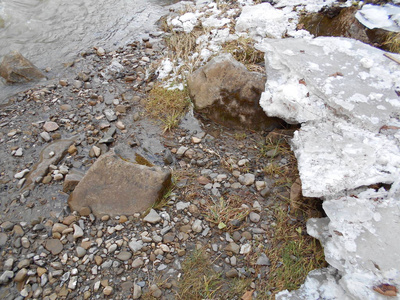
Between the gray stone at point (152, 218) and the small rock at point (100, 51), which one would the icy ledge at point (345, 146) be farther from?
the small rock at point (100, 51)

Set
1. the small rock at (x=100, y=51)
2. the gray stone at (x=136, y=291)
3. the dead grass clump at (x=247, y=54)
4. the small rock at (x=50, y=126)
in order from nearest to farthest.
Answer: the gray stone at (x=136, y=291) < the small rock at (x=50, y=126) < the dead grass clump at (x=247, y=54) < the small rock at (x=100, y=51)

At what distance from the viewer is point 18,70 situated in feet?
13.8

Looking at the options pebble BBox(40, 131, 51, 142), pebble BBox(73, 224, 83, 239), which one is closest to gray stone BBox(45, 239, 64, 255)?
pebble BBox(73, 224, 83, 239)

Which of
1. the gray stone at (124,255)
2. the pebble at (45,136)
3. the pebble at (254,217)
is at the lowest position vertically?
the gray stone at (124,255)

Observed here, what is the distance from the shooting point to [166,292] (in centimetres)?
222

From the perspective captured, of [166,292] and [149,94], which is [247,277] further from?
[149,94]

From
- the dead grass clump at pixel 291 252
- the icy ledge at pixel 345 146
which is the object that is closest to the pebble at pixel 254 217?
the dead grass clump at pixel 291 252

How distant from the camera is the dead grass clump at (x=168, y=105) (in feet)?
11.8

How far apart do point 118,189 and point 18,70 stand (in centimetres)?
268

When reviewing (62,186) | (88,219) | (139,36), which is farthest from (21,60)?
(88,219)

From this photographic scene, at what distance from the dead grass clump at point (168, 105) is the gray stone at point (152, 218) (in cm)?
118

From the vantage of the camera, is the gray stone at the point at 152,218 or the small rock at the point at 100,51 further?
the small rock at the point at 100,51

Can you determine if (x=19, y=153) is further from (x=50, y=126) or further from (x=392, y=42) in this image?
A: (x=392, y=42)

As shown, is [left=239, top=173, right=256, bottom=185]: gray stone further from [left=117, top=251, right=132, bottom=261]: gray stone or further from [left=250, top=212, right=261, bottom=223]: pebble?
[left=117, top=251, right=132, bottom=261]: gray stone
